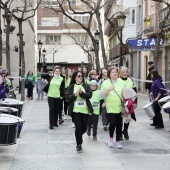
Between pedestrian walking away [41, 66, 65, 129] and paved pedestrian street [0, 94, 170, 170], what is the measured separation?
481 millimetres

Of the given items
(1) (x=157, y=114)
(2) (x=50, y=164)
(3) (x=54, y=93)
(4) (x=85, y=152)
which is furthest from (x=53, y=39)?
(2) (x=50, y=164)

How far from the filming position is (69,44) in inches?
3457

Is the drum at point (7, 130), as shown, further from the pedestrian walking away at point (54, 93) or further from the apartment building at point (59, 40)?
the apartment building at point (59, 40)

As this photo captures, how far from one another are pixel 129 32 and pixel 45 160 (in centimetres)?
3581

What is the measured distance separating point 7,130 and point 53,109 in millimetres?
5550

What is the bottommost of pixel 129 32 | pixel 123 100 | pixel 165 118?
pixel 165 118

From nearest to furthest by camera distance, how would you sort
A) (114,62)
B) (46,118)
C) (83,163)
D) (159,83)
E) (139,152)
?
(83,163) → (139,152) → (159,83) → (46,118) → (114,62)

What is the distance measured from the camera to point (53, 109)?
14383mm

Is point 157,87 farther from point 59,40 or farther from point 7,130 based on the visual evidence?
point 59,40

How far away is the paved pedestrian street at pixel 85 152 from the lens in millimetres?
8875

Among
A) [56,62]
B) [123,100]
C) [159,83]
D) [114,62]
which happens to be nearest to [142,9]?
[114,62]

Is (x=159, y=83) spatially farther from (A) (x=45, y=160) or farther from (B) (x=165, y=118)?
(A) (x=45, y=160)

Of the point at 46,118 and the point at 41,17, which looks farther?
the point at 41,17

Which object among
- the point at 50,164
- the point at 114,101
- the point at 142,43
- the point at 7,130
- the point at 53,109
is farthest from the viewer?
the point at 142,43
